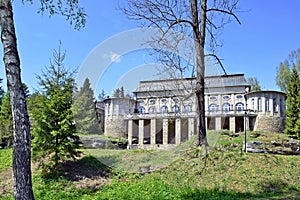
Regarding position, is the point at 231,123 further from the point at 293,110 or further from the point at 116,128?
the point at 116,128

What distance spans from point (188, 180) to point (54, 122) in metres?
6.32

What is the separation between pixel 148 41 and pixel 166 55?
811 millimetres

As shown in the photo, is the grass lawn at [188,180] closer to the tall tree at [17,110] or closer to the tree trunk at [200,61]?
the tree trunk at [200,61]

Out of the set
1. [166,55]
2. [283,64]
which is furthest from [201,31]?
[283,64]

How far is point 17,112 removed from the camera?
4355mm

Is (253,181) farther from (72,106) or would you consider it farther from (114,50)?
(72,106)

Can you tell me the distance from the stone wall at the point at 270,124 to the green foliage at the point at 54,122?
75.1ft

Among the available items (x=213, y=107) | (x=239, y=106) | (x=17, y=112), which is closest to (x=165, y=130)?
(x=213, y=107)

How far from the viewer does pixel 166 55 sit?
369 inches

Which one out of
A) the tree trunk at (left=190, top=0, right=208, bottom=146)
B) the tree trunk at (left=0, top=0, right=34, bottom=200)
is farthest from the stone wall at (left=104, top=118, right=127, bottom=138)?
the tree trunk at (left=0, top=0, right=34, bottom=200)

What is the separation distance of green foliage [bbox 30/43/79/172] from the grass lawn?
0.88 meters

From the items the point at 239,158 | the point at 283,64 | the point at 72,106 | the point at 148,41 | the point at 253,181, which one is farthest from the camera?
the point at 283,64

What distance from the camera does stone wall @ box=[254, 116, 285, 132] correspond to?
28.5 m

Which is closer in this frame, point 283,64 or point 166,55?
point 166,55
